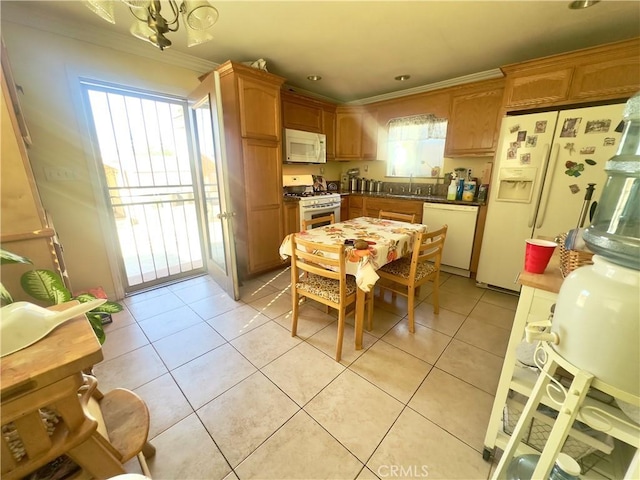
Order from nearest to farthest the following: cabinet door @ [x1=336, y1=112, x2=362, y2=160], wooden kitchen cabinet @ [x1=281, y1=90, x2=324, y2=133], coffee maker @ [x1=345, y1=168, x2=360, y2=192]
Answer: wooden kitchen cabinet @ [x1=281, y1=90, x2=324, y2=133]
cabinet door @ [x1=336, y1=112, x2=362, y2=160]
coffee maker @ [x1=345, y1=168, x2=360, y2=192]

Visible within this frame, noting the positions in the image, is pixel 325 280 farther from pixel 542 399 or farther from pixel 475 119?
pixel 475 119

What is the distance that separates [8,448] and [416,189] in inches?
162

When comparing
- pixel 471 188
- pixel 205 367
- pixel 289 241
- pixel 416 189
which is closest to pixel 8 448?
pixel 205 367

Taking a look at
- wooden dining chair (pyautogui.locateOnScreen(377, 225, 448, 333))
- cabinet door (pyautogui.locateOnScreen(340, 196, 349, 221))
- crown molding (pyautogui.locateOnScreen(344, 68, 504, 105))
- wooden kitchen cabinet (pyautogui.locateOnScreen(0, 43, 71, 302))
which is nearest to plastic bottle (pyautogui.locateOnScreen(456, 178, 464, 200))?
crown molding (pyautogui.locateOnScreen(344, 68, 504, 105))

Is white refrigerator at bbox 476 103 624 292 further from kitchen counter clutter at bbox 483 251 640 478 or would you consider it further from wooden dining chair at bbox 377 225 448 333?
kitchen counter clutter at bbox 483 251 640 478

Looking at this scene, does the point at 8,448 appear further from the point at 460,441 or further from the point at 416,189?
the point at 416,189

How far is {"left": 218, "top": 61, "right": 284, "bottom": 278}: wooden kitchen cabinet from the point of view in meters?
2.57

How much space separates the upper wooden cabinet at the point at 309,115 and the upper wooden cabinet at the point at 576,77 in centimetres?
220

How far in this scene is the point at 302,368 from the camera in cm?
167

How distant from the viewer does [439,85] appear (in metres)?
3.27

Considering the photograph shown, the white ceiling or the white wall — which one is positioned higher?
the white ceiling

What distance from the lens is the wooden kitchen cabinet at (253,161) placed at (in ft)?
8.45

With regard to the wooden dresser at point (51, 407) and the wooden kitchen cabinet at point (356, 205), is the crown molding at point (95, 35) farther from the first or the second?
the wooden dresser at point (51, 407)

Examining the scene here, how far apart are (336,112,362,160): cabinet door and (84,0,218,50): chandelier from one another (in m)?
3.03
